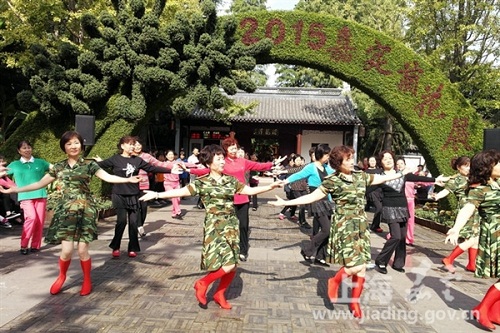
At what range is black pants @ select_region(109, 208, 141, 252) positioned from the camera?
6.10 m

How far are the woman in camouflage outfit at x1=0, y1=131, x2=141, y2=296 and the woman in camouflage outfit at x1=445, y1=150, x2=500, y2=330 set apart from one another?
371 cm

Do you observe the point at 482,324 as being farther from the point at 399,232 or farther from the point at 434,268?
the point at 434,268

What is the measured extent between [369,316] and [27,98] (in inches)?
389

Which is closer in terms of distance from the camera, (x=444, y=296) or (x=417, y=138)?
(x=444, y=296)

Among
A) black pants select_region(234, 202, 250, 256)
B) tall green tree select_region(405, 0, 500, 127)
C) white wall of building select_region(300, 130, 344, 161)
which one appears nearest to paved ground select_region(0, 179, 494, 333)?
black pants select_region(234, 202, 250, 256)

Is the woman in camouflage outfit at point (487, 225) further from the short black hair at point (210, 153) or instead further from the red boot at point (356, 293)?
the short black hair at point (210, 153)

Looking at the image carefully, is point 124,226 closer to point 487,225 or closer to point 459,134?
point 487,225

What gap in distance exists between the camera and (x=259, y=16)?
11562 mm

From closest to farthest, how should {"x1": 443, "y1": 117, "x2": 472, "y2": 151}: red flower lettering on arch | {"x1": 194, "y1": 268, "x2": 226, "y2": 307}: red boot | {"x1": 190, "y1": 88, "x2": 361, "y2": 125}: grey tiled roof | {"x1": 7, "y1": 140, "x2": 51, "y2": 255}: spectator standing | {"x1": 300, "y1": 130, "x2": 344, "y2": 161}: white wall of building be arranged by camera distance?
{"x1": 194, "y1": 268, "x2": 226, "y2": 307}: red boot, {"x1": 7, "y1": 140, "x2": 51, "y2": 255}: spectator standing, {"x1": 443, "y1": 117, "x2": 472, "y2": 151}: red flower lettering on arch, {"x1": 190, "y1": 88, "x2": 361, "y2": 125}: grey tiled roof, {"x1": 300, "y1": 130, "x2": 344, "y2": 161}: white wall of building

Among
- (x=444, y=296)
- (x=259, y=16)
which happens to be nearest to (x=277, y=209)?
(x=259, y=16)

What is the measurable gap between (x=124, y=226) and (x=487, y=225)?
476cm

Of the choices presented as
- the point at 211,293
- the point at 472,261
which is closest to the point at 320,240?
the point at 211,293

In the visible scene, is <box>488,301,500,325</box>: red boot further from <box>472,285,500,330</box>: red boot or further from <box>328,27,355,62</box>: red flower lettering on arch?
<box>328,27,355,62</box>: red flower lettering on arch

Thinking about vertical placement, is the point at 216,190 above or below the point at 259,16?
below
